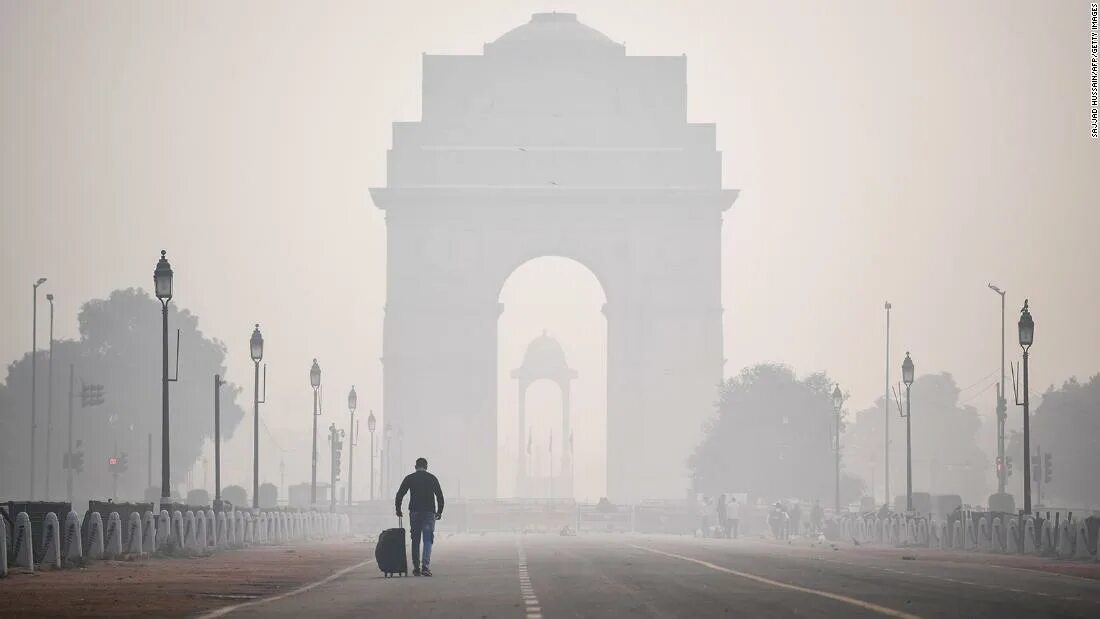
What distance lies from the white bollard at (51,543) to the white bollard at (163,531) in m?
7.68

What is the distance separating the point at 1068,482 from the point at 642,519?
33.2 meters

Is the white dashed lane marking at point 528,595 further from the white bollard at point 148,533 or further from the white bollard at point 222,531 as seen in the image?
the white bollard at point 222,531

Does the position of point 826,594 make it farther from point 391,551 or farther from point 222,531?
point 222,531

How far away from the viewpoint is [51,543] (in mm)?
29453

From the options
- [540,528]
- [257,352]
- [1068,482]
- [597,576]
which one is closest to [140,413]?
Answer: [540,528]

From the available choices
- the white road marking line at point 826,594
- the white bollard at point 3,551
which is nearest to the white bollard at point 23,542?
the white bollard at point 3,551

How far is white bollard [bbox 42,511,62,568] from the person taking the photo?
2930 centimetres

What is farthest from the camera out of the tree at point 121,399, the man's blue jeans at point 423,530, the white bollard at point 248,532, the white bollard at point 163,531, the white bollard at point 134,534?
the tree at point 121,399

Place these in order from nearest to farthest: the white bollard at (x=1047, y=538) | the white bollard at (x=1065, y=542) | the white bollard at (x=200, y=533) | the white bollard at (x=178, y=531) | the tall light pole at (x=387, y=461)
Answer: the white bollard at (x=178, y=531) < the white bollard at (x=1065, y=542) < the white bollard at (x=200, y=533) < the white bollard at (x=1047, y=538) < the tall light pole at (x=387, y=461)

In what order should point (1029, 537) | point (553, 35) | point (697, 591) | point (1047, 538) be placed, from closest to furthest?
1. point (697, 591)
2. point (1047, 538)
3. point (1029, 537)
4. point (553, 35)

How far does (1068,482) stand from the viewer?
123m

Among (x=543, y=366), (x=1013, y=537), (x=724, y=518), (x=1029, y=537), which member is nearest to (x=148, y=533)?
(x=1029, y=537)

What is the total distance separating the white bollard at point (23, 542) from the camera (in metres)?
27.8

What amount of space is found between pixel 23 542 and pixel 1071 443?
10444cm
